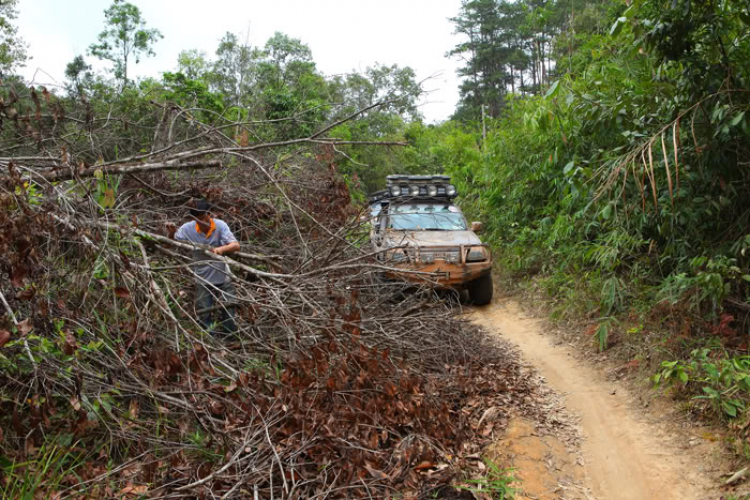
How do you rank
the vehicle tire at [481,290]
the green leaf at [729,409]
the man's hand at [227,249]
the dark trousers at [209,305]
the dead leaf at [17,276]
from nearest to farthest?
the dead leaf at [17,276] < the green leaf at [729,409] < the dark trousers at [209,305] < the man's hand at [227,249] < the vehicle tire at [481,290]

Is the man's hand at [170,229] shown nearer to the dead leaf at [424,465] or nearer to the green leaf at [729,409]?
the dead leaf at [424,465]

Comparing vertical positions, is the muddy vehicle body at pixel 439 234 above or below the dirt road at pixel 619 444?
above

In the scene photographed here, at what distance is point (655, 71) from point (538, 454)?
13.1 ft

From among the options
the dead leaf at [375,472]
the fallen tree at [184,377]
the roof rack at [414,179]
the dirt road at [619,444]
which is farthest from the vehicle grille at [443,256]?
the dead leaf at [375,472]

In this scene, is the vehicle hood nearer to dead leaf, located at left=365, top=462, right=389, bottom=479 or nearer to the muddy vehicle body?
the muddy vehicle body

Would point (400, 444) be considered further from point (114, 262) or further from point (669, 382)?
point (669, 382)

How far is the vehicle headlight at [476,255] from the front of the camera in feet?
27.2

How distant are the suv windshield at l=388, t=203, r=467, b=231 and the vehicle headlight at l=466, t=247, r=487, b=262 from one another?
101 centimetres

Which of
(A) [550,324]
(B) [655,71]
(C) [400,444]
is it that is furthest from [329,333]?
(A) [550,324]

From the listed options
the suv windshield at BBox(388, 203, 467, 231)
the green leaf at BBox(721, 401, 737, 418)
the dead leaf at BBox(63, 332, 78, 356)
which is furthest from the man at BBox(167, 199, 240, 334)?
the suv windshield at BBox(388, 203, 467, 231)

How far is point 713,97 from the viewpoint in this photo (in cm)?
489

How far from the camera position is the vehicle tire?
351 inches

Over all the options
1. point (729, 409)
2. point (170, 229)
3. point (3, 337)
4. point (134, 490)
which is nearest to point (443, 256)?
point (170, 229)

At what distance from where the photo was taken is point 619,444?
14.7ft
